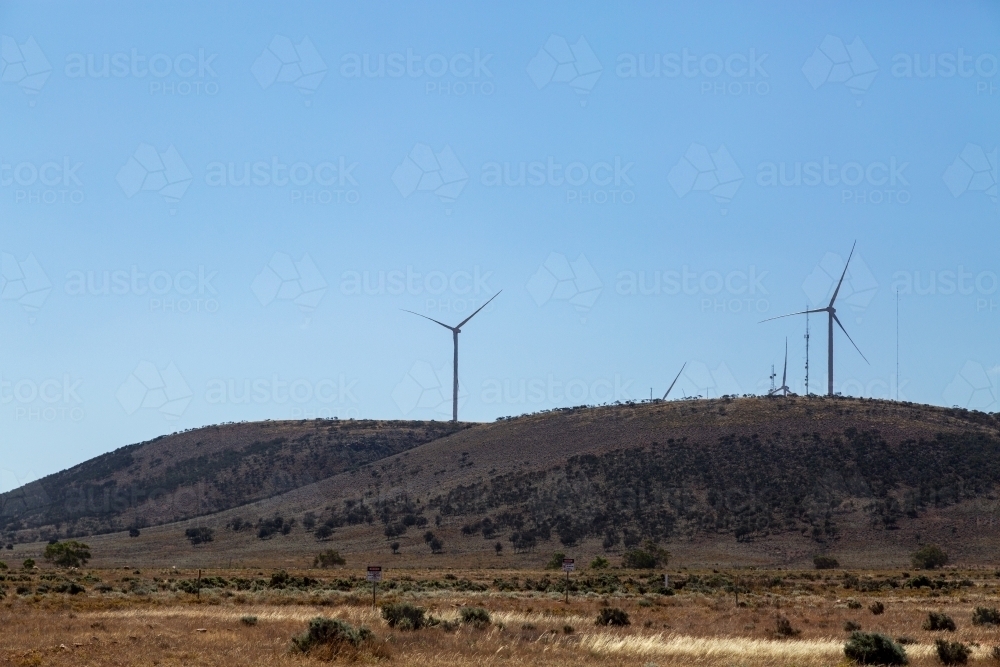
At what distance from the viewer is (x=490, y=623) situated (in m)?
28.9

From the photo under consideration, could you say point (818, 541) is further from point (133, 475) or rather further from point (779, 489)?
point (133, 475)

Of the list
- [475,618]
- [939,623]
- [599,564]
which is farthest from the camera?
[599,564]

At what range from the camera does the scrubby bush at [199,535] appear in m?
103

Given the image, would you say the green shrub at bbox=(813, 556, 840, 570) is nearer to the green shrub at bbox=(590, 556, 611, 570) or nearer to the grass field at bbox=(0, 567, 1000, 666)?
the green shrub at bbox=(590, 556, 611, 570)

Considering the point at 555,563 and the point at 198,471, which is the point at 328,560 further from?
the point at 198,471

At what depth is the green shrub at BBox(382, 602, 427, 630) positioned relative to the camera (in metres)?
27.2

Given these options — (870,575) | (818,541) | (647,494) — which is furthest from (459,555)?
(870,575)

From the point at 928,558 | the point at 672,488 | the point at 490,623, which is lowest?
the point at 928,558

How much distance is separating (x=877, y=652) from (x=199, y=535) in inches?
3570

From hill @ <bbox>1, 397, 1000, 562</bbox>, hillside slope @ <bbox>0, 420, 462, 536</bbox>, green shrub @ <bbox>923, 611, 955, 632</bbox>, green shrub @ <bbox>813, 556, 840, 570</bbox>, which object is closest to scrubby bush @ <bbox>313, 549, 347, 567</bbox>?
hill @ <bbox>1, 397, 1000, 562</bbox>

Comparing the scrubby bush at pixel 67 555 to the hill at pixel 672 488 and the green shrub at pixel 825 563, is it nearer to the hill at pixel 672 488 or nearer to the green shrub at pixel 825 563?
the hill at pixel 672 488

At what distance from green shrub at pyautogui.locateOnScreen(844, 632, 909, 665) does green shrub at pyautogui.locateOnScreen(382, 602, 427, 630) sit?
→ 34.9 feet

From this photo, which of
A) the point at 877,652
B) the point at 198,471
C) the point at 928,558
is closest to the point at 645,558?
the point at 928,558

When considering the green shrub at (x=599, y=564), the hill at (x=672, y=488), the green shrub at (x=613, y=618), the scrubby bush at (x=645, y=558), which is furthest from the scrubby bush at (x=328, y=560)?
the green shrub at (x=613, y=618)
